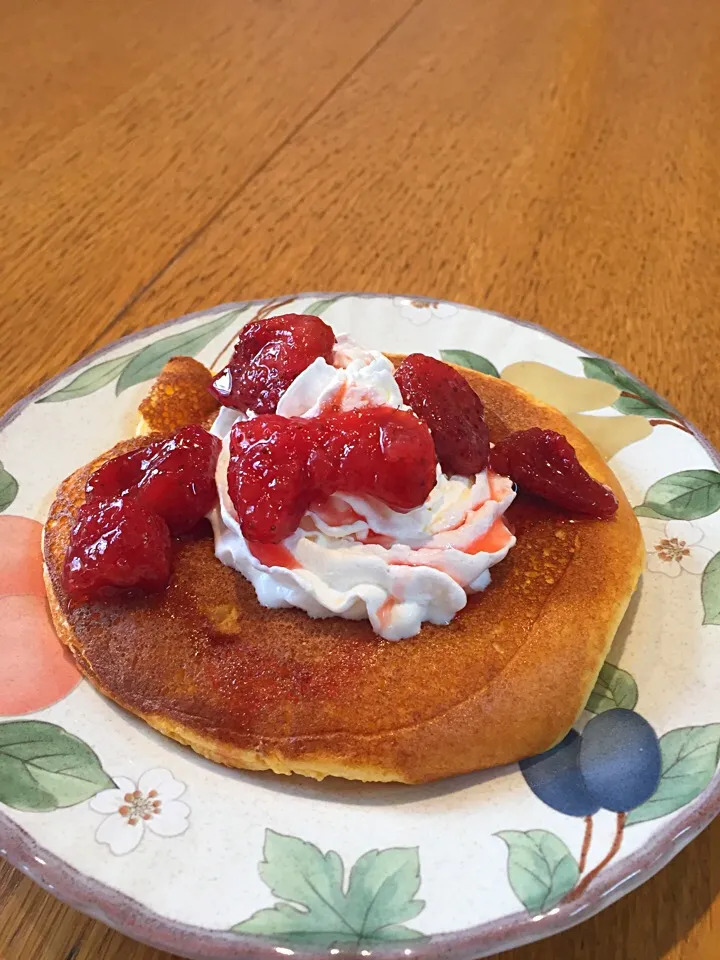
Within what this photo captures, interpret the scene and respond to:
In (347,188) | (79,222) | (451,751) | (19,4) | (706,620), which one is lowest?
(706,620)

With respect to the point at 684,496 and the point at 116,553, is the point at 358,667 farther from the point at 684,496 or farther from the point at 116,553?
the point at 684,496

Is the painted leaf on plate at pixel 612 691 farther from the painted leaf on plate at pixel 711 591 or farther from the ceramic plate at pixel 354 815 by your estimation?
the painted leaf on plate at pixel 711 591

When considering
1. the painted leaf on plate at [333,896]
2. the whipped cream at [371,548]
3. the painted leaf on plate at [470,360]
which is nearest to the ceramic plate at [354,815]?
the painted leaf on plate at [333,896]

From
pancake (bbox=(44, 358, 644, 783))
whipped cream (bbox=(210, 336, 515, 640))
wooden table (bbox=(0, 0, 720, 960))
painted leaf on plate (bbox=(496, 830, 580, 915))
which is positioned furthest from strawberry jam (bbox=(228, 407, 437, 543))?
wooden table (bbox=(0, 0, 720, 960))

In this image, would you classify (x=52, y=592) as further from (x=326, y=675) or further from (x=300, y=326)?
(x=300, y=326)

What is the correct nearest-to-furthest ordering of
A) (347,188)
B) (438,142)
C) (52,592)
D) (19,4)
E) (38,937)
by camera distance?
(38,937)
(52,592)
(347,188)
(438,142)
(19,4)

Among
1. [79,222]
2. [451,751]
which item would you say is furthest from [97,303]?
[451,751]

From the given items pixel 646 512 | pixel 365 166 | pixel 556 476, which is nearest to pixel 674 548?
pixel 646 512
